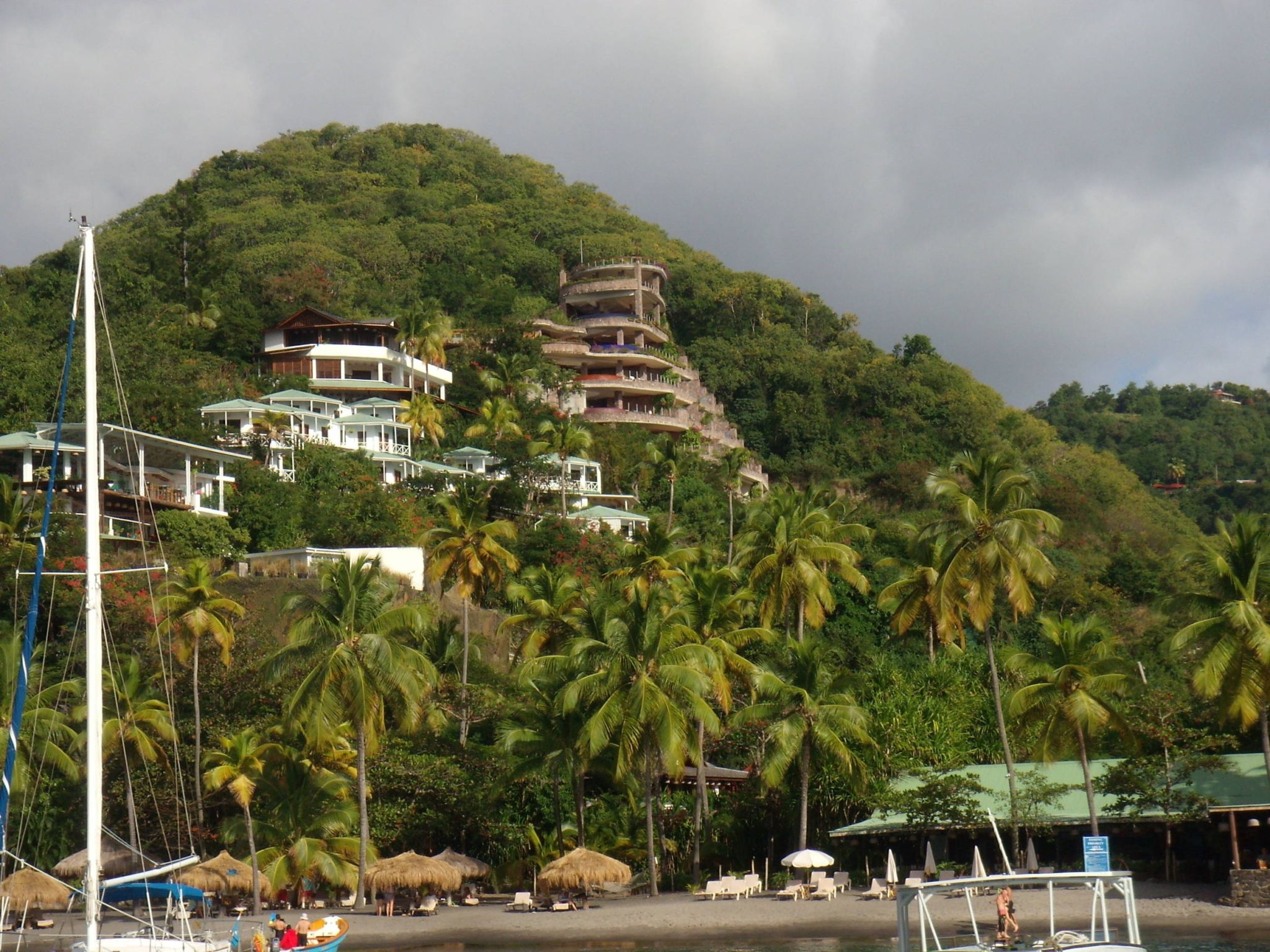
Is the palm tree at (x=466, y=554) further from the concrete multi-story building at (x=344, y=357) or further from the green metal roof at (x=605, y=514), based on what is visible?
the concrete multi-story building at (x=344, y=357)

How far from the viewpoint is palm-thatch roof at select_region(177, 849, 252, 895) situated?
40.2 m

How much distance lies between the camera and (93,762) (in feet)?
85.8

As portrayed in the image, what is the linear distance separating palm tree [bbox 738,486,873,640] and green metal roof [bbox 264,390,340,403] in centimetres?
3201

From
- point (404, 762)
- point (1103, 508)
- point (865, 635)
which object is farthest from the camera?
point (1103, 508)

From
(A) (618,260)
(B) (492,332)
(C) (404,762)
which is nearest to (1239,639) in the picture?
(C) (404,762)

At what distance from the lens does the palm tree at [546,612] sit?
4931 cm

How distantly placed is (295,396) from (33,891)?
132 feet

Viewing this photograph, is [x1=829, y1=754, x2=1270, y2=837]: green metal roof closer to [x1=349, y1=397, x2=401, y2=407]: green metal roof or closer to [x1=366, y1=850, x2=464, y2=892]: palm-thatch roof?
[x1=366, y1=850, x2=464, y2=892]: palm-thatch roof

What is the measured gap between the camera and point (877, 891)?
40.8 meters

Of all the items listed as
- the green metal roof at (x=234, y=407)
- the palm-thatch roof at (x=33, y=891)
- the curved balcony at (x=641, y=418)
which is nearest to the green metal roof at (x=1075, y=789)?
the palm-thatch roof at (x=33, y=891)

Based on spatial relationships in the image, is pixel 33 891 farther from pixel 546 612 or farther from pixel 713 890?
pixel 713 890

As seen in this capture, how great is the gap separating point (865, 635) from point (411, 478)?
24.3 m

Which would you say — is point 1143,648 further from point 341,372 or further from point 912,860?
point 341,372

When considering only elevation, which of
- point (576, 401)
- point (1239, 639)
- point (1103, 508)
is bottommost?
point (1239, 639)
